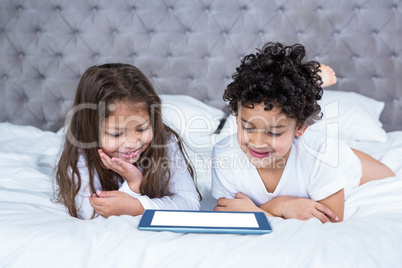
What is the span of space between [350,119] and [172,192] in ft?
4.23

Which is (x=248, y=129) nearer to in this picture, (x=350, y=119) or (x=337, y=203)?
(x=337, y=203)

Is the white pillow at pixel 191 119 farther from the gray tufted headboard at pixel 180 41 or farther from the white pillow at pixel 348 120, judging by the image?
the gray tufted headboard at pixel 180 41

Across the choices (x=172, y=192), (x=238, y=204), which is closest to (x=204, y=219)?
(x=238, y=204)

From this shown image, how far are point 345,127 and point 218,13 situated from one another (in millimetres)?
1074

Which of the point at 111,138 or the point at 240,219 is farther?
the point at 111,138

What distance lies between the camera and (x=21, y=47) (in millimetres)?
2428

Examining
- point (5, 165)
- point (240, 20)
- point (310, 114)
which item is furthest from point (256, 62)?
point (240, 20)

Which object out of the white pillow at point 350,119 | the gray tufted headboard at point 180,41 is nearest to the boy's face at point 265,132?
the white pillow at point 350,119

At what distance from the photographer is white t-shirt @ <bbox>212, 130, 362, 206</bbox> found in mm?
1163

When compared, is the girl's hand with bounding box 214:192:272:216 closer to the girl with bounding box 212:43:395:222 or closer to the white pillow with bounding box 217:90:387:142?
the girl with bounding box 212:43:395:222

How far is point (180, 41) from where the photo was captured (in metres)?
2.46

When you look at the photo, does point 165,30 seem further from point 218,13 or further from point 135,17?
point 218,13

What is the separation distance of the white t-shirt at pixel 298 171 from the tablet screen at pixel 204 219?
305 millimetres

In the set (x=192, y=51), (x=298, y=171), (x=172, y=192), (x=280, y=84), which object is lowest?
(x=172, y=192)
